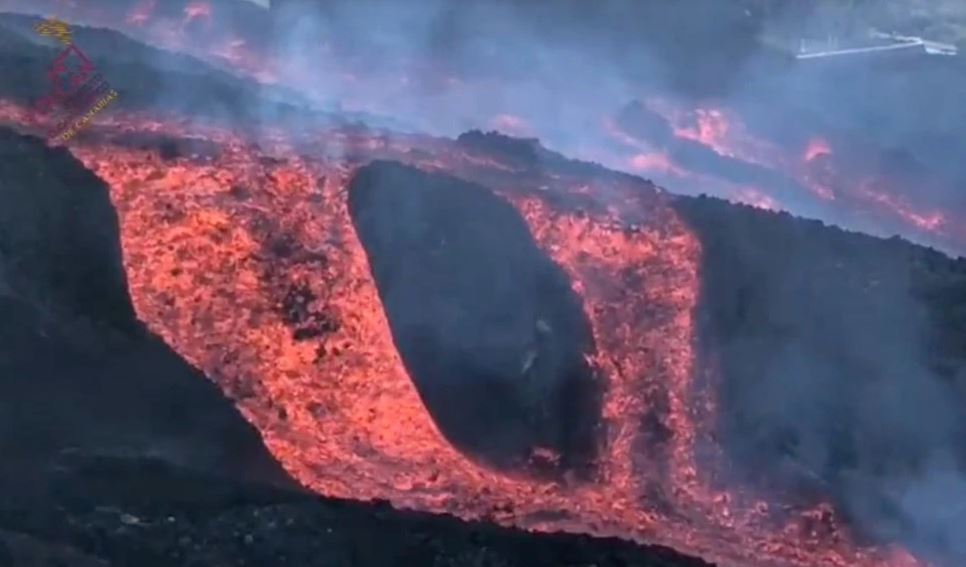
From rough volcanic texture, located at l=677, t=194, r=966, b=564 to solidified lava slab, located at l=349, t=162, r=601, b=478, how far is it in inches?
46.5

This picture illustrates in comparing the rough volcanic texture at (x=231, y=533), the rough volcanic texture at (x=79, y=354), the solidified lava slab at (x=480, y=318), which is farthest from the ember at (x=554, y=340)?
the rough volcanic texture at (x=231, y=533)

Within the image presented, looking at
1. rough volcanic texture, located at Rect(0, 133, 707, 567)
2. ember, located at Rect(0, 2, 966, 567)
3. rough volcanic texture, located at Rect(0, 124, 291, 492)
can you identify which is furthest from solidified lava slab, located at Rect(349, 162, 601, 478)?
rough volcanic texture, located at Rect(0, 124, 291, 492)

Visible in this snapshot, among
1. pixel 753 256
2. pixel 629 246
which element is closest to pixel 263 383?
pixel 629 246

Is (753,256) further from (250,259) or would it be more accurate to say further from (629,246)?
(250,259)

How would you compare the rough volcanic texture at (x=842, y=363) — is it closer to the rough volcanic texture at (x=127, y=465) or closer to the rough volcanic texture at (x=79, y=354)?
the rough volcanic texture at (x=127, y=465)

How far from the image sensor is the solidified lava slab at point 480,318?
866 cm

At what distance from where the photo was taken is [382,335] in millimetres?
8992

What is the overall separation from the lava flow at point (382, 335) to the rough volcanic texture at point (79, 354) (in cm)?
18

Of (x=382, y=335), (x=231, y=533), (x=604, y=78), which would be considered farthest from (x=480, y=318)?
(x=604, y=78)

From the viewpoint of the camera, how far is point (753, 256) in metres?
9.30

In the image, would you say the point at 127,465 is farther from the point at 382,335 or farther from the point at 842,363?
the point at 842,363

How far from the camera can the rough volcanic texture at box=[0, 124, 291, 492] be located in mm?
8375

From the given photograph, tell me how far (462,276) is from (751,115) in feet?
24.1

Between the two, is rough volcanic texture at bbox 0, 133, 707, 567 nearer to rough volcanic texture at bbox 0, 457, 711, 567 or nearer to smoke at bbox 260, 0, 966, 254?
rough volcanic texture at bbox 0, 457, 711, 567
